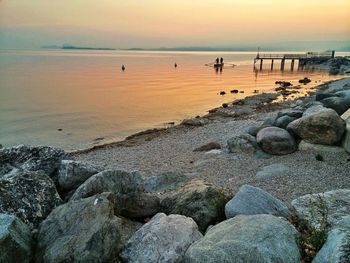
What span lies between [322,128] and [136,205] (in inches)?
293

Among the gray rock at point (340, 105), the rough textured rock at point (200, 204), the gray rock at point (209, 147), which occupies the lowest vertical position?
the gray rock at point (209, 147)

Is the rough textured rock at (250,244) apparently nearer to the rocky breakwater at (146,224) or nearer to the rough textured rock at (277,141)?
the rocky breakwater at (146,224)

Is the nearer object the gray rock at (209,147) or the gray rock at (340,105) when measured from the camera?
the gray rock at (340,105)

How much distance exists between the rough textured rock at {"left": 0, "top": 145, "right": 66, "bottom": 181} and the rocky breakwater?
572 mm

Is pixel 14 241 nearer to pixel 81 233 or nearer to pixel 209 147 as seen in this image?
pixel 81 233

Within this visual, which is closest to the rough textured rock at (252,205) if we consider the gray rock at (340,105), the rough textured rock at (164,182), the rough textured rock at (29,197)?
the rough textured rock at (29,197)

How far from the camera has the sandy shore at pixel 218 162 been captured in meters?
9.80

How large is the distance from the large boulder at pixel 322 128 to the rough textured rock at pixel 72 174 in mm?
7484

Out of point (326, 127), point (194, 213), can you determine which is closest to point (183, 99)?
point (326, 127)

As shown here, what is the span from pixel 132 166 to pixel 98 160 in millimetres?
2474

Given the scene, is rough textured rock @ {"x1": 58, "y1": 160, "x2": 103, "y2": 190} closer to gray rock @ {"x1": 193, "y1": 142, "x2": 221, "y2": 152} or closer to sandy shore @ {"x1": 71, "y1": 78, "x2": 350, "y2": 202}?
sandy shore @ {"x1": 71, "y1": 78, "x2": 350, "y2": 202}

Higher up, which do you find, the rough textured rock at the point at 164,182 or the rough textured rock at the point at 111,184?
the rough textured rock at the point at 111,184

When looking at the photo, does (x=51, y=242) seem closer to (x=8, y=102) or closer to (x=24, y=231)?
(x=24, y=231)

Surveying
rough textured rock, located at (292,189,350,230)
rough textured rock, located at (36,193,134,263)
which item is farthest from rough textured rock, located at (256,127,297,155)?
rough textured rock, located at (36,193,134,263)
